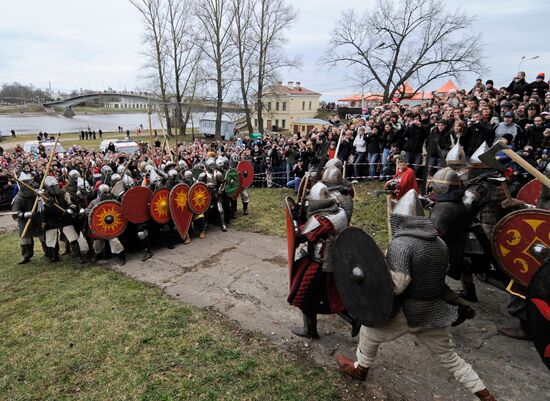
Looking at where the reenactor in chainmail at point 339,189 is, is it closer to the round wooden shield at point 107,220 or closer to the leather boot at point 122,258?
the round wooden shield at point 107,220

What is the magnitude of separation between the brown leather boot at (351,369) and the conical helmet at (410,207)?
1311 millimetres

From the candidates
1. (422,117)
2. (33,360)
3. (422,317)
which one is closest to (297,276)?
(422,317)

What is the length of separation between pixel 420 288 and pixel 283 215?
566 cm

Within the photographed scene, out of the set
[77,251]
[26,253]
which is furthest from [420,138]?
[26,253]

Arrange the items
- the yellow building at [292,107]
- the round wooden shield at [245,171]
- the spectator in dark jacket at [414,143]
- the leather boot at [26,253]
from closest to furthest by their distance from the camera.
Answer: the leather boot at [26,253] < the round wooden shield at [245,171] < the spectator in dark jacket at [414,143] < the yellow building at [292,107]

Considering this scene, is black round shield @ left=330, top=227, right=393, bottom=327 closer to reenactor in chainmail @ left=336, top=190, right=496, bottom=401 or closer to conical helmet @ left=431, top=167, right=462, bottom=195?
reenactor in chainmail @ left=336, top=190, right=496, bottom=401

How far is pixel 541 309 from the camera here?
6.22 ft

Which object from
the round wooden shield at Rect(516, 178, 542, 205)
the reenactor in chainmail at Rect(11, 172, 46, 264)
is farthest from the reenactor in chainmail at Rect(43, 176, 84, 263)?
the round wooden shield at Rect(516, 178, 542, 205)

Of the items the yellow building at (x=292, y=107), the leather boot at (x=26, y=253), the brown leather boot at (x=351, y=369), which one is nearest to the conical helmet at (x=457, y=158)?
the brown leather boot at (x=351, y=369)

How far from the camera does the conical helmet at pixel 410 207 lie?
2426mm

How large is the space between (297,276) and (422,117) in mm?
6825

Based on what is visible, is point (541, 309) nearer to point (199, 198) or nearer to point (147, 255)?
point (199, 198)

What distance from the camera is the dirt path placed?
2.83 metres

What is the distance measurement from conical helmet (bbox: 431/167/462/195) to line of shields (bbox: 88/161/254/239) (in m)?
4.19
